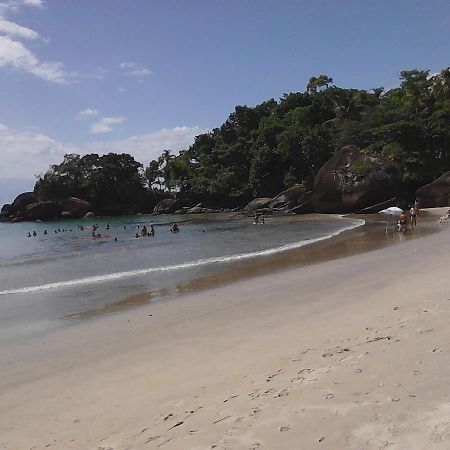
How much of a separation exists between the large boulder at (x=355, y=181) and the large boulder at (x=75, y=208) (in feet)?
160

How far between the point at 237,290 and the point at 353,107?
60890 millimetres

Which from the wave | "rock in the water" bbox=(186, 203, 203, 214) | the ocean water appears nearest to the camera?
the ocean water

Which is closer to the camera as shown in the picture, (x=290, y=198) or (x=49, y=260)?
(x=49, y=260)

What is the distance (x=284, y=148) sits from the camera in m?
63.0

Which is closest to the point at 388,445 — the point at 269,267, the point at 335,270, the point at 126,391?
the point at 126,391

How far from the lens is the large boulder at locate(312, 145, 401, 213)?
145 ft

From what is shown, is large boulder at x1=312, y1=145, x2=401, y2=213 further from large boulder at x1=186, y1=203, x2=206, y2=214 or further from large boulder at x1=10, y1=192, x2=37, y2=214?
large boulder at x1=10, y1=192, x2=37, y2=214

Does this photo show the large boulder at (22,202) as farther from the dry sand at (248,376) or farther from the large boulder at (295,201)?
the dry sand at (248,376)

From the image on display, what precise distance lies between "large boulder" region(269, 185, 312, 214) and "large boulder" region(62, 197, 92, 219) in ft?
133

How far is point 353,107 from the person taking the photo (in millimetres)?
67438

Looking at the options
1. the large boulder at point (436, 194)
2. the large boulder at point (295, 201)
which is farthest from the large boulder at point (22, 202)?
the large boulder at point (436, 194)

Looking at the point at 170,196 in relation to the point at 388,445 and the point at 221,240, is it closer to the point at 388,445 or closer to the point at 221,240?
the point at 221,240

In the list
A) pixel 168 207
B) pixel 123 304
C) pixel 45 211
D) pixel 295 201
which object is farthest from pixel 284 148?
pixel 123 304

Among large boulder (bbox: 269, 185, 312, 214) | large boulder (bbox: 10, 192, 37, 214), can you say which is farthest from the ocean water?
large boulder (bbox: 10, 192, 37, 214)
